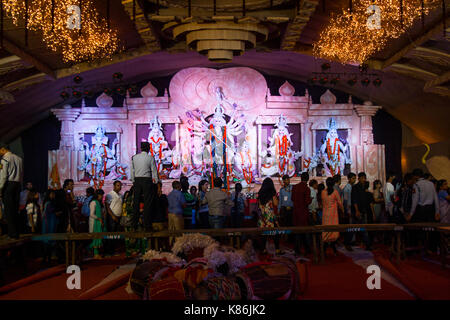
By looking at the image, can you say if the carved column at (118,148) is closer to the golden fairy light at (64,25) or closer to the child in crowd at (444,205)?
the golden fairy light at (64,25)

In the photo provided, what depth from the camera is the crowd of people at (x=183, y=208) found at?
6348mm

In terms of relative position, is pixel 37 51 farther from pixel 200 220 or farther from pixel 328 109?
pixel 328 109

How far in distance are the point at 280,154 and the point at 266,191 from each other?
5.97 meters

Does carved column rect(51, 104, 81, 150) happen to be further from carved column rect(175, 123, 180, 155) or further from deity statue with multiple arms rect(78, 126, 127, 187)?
carved column rect(175, 123, 180, 155)

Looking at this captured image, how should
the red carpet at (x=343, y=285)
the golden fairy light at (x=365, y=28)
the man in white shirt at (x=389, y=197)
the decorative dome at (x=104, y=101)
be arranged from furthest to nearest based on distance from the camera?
1. the decorative dome at (x=104, y=101)
2. the man in white shirt at (x=389, y=197)
3. the golden fairy light at (x=365, y=28)
4. the red carpet at (x=343, y=285)

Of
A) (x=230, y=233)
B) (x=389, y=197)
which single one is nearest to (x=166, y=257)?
(x=230, y=233)

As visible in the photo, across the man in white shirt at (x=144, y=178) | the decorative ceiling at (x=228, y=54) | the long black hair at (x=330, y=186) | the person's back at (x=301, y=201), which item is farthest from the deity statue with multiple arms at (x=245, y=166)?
the man in white shirt at (x=144, y=178)

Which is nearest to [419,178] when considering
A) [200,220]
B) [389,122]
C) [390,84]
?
[200,220]

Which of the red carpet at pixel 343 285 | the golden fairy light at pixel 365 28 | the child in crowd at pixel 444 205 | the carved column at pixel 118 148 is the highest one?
the golden fairy light at pixel 365 28

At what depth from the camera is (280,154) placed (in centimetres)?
1342

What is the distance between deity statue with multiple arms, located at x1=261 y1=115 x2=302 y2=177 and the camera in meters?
13.4

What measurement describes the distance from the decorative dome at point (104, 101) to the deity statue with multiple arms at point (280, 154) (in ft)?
15.8

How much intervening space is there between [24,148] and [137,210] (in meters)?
9.15

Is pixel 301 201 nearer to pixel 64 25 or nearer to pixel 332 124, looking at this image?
pixel 64 25
